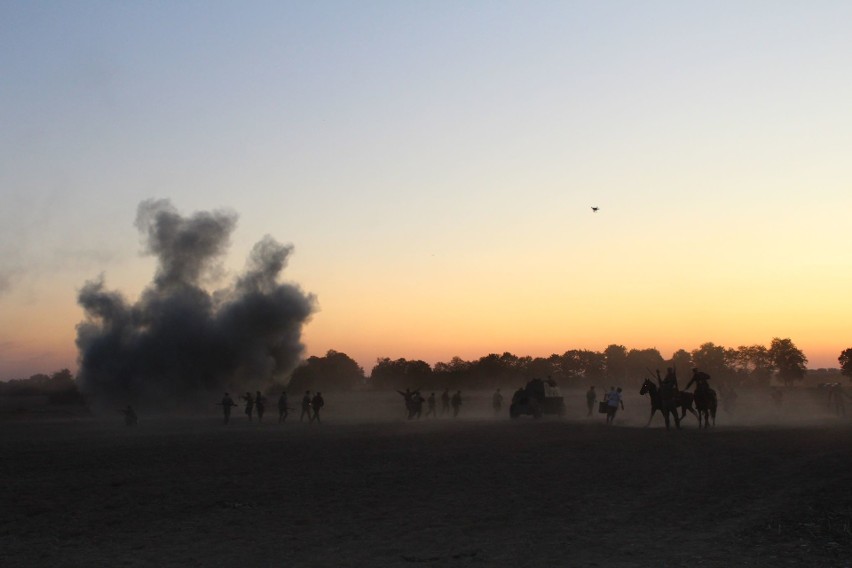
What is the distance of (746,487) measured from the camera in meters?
15.1

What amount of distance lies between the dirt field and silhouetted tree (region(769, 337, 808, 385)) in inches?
4576

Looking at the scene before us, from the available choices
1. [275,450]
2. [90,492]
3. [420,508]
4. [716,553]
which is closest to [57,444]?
[275,450]

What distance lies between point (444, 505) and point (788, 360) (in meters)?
131

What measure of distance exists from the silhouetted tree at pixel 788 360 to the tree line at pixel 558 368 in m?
0.15

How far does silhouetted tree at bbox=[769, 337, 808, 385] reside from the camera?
132 m

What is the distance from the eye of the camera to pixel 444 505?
1424 centimetres

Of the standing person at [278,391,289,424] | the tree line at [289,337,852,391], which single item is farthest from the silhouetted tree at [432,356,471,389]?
Answer: the standing person at [278,391,289,424]

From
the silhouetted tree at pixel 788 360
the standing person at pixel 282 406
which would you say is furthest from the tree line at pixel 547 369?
the standing person at pixel 282 406

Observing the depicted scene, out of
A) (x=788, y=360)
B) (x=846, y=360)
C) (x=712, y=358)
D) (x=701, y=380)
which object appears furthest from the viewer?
(x=712, y=358)

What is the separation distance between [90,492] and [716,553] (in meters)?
11.9

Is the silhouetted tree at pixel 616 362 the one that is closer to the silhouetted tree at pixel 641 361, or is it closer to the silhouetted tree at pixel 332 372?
the silhouetted tree at pixel 641 361

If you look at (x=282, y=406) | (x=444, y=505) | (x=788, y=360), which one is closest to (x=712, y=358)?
(x=788, y=360)

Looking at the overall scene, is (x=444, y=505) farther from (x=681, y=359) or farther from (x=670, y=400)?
(x=681, y=359)

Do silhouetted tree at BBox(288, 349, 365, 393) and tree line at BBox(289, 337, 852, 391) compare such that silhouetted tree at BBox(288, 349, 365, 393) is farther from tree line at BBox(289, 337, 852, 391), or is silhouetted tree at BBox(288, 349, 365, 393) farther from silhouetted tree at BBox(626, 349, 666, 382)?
silhouetted tree at BBox(626, 349, 666, 382)
